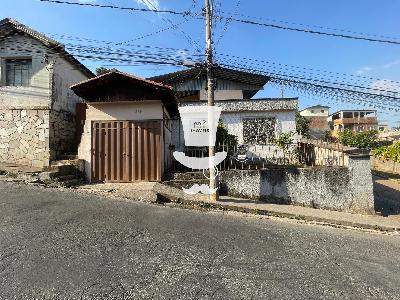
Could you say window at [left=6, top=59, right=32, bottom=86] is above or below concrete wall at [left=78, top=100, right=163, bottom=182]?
above

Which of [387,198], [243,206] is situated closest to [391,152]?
[387,198]

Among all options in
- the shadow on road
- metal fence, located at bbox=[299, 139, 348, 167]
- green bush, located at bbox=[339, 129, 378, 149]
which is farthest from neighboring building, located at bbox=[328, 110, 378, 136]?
metal fence, located at bbox=[299, 139, 348, 167]

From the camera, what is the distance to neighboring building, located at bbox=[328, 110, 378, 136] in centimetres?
5738

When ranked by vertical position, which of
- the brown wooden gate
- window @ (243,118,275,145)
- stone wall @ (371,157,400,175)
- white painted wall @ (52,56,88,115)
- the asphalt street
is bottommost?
the asphalt street

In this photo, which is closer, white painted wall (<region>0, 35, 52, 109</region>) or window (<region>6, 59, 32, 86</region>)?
white painted wall (<region>0, 35, 52, 109</region>)

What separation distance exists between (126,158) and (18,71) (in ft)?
20.9

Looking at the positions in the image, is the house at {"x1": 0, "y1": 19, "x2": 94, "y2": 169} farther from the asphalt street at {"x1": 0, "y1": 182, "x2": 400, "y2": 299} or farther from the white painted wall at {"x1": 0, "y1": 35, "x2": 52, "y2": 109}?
the asphalt street at {"x1": 0, "y1": 182, "x2": 400, "y2": 299}

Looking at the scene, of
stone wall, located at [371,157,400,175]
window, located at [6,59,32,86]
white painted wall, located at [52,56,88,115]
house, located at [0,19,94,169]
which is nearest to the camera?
house, located at [0,19,94,169]

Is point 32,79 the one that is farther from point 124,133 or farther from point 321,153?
point 321,153

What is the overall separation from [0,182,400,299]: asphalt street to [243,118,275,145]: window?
847cm

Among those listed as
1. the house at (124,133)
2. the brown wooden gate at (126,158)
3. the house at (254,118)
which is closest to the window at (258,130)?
the house at (254,118)

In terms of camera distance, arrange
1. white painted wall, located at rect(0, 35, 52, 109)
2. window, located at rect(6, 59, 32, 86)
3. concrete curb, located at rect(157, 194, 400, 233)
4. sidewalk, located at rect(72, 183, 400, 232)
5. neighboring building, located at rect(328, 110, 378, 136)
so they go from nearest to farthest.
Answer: concrete curb, located at rect(157, 194, 400, 233), sidewalk, located at rect(72, 183, 400, 232), white painted wall, located at rect(0, 35, 52, 109), window, located at rect(6, 59, 32, 86), neighboring building, located at rect(328, 110, 378, 136)

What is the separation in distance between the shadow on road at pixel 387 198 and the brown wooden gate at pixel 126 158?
8.54 m

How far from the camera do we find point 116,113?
1167 centimetres
